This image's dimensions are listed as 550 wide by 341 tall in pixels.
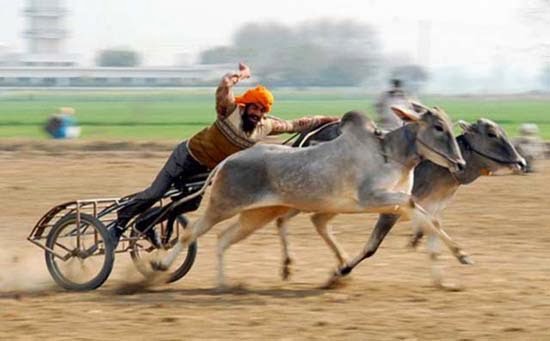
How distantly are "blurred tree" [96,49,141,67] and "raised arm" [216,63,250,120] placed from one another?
63860 mm

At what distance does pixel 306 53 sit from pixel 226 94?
66479 mm

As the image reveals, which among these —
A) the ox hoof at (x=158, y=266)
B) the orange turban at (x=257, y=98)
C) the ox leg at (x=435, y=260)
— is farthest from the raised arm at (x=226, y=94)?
the ox leg at (x=435, y=260)

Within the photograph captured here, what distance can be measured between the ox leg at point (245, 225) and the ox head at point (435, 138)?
1.36m

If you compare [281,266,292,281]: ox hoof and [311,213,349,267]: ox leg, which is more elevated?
[311,213,349,267]: ox leg

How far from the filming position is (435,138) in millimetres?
11273

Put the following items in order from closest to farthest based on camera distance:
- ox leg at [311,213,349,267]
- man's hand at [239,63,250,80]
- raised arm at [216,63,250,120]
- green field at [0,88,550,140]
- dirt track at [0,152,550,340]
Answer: dirt track at [0,152,550,340], raised arm at [216,63,250,120], man's hand at [239,63,250,80], ox leg at [311,213,349,267], green field at [0,88,550,140]

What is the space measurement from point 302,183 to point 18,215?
27.0ft

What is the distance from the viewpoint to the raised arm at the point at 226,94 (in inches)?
450

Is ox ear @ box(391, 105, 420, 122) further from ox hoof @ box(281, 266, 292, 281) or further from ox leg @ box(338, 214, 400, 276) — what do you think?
ox hoof @ box(281, 266, 292, 281)

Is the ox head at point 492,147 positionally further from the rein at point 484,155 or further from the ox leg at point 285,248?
the ox leg at point 285,248

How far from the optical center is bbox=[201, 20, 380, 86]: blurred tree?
7675 centimetres

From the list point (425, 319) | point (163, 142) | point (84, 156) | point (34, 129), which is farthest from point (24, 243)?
point (34, 129)

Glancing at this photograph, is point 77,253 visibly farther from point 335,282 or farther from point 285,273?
point 335,282

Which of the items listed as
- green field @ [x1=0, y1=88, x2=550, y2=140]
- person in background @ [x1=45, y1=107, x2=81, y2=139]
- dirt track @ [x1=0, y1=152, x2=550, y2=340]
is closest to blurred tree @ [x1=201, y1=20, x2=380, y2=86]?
green field @ [x1=0, y1=88, x2=550, y2=140]
